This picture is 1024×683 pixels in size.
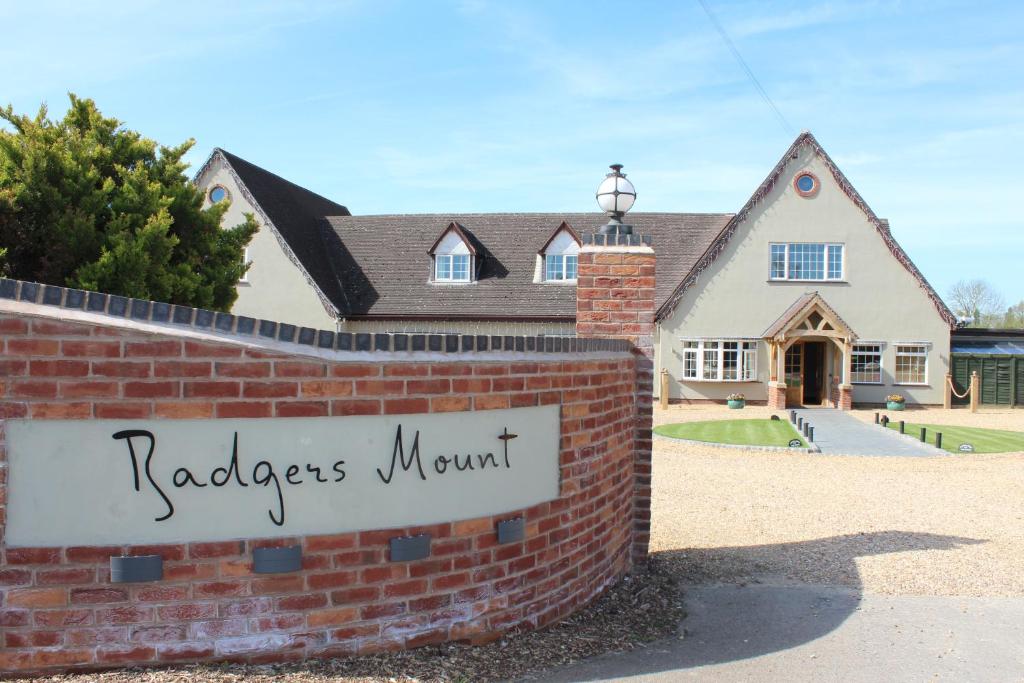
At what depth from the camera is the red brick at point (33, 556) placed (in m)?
4.34

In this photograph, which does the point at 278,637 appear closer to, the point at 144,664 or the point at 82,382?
the point at 144,664

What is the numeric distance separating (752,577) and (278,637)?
4.87 meters

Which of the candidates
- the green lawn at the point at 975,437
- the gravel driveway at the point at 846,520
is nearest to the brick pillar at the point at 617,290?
the gravel driveway at the point at 846,520

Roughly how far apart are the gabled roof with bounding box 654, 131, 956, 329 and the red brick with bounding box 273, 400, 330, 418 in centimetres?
2384

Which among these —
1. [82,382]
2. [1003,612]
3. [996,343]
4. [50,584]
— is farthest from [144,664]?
[996,343]

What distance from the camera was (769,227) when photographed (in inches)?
1112

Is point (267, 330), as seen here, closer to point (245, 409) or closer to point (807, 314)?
point (245, 409)

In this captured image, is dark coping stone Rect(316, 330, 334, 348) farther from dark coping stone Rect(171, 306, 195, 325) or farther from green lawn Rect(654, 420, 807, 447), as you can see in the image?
green lawn Rect(654, 420, 807, 447)

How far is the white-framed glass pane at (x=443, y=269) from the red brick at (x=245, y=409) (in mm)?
→ 24452

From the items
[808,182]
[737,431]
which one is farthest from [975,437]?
[808,182]

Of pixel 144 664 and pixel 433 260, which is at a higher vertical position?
pixel 433 260

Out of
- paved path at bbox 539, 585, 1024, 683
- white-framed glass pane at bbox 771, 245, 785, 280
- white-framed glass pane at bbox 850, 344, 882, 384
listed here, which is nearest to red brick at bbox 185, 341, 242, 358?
paved path at bbox 539, 585, 1024, 683

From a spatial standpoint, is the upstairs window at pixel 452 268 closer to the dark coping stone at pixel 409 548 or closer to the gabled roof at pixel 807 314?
the gabled roof at pixel 807 314

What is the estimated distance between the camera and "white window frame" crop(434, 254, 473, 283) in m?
28.8
